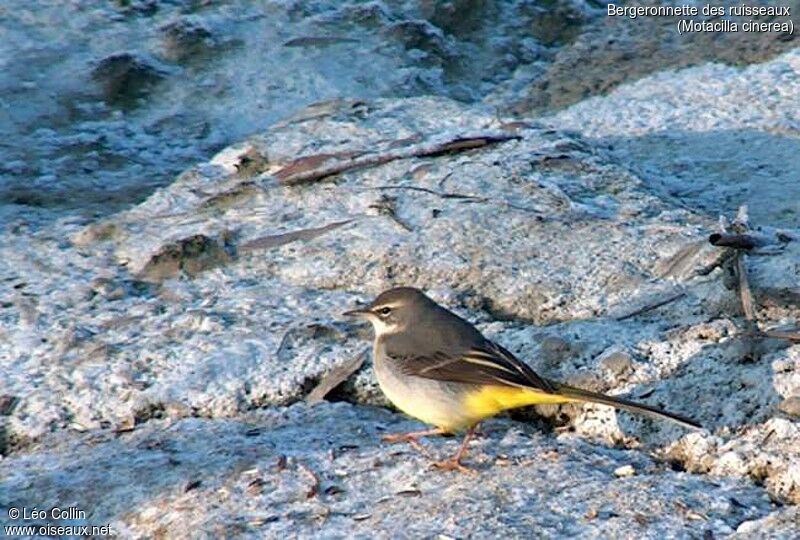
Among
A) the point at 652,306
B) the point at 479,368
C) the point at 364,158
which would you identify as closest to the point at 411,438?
the point at 479,368

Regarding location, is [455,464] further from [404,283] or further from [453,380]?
[404,283]

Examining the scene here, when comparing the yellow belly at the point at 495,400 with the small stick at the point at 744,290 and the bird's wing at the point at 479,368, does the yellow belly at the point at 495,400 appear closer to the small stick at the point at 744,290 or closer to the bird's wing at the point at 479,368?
the bird's wing at the point at 479,368

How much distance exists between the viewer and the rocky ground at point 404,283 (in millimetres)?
5523

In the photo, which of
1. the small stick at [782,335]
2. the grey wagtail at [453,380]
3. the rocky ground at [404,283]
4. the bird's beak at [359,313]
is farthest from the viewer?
the bird's beak at [359,313]

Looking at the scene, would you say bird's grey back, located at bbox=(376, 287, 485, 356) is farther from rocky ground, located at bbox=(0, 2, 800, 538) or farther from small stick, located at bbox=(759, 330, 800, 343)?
small stick, located at bbox=(759, 330, 800, 343)

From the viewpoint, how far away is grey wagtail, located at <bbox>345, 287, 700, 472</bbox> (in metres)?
5.81

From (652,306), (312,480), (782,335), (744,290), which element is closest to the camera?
(312,480)

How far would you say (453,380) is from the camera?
6000 millimetres

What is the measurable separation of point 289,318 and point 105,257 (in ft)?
4.75

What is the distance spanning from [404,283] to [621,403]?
6.26ft

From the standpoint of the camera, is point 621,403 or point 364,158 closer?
point 621,403

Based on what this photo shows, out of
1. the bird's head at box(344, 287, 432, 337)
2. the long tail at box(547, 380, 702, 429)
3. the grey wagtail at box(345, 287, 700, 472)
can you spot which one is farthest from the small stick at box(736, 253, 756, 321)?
the bird's head at box(344, 287, 432, 337)

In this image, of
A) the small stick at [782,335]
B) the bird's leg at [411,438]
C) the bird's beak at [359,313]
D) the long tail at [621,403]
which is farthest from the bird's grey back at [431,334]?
the small stick at [782,335]

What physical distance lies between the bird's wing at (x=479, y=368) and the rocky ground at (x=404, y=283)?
28 centimetres
